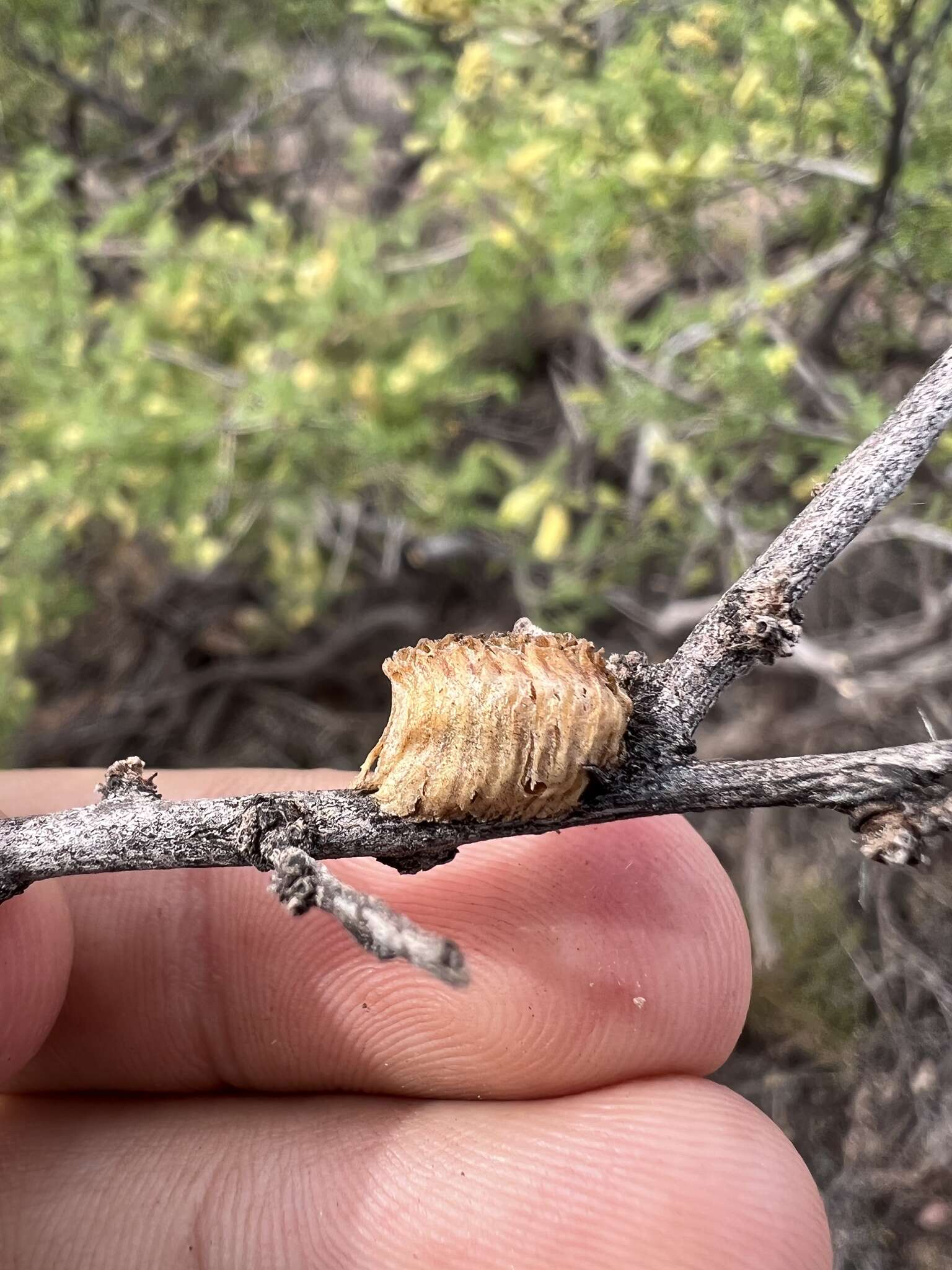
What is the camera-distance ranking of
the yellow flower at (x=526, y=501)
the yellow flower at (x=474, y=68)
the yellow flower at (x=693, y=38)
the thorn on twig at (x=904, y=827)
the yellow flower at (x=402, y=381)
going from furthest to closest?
the yellow flower at (x=402, y=381) → the yellow flower at (x=526, y=501) → the yellow flower at (x=474, y=68) → the yellow flower at (x=693, y=38) → the thorn on twig at (x=904, y=827)

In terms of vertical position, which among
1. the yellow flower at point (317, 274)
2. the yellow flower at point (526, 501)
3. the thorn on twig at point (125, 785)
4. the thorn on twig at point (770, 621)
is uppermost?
the yellow flower at point (317, 274)

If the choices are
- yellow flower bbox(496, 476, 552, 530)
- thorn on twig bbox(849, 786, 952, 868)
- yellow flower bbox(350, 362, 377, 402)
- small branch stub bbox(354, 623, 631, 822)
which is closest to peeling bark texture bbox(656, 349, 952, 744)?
small branch stub bbox(354, 623, 631, 822)

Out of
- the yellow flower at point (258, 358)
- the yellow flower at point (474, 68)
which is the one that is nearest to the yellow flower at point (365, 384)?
the yellow flower at point (258, 358)

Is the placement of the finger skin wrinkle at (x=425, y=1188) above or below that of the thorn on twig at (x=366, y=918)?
below

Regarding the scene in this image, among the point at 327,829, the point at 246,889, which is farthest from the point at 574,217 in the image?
the point at 246,889

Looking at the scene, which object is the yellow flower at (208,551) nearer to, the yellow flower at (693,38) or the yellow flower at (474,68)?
the yellow flower at (474,68)

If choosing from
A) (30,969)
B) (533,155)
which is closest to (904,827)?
(30,969)

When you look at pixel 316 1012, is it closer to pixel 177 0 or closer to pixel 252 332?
pixel 252 332
